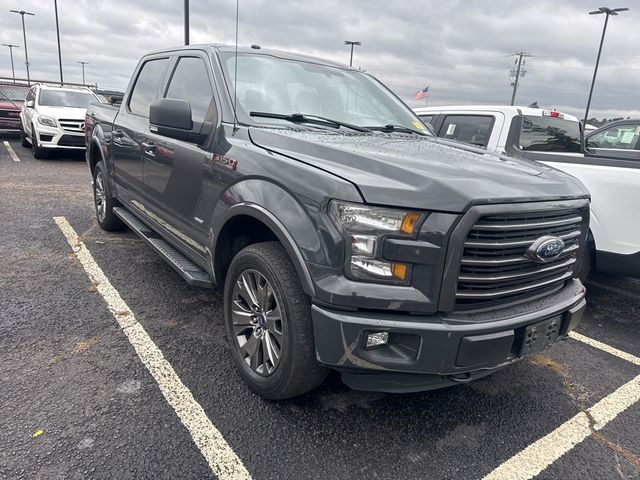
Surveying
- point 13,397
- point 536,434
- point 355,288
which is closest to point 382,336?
point 355,288

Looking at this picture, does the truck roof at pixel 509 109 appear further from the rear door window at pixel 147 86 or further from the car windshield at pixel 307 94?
the rear door window at pixel 147 86

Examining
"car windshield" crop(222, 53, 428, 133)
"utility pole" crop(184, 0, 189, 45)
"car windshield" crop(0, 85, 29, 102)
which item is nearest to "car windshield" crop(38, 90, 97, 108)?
"utility pole" crop(184, 0, 189, 45)

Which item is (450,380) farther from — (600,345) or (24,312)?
(24,312)

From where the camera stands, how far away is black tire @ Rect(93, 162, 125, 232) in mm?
5258

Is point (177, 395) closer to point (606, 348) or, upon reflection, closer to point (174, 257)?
point (174, 257)

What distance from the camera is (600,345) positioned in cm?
370

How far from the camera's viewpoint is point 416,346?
2039mm

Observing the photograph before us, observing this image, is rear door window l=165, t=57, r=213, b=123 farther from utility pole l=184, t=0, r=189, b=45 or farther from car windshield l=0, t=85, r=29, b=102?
car windshield l=0, t=85, r=29, b=102

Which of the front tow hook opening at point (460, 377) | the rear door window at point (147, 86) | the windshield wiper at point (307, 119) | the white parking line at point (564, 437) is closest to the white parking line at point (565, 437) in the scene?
the white parking line at point (564, 437)

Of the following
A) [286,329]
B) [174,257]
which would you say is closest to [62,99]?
[174,257]

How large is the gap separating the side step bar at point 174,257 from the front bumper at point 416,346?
127 cm

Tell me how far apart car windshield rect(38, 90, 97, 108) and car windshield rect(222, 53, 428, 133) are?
1012cm

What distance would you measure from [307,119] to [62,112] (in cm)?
1037

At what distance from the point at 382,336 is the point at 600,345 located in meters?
2.54
